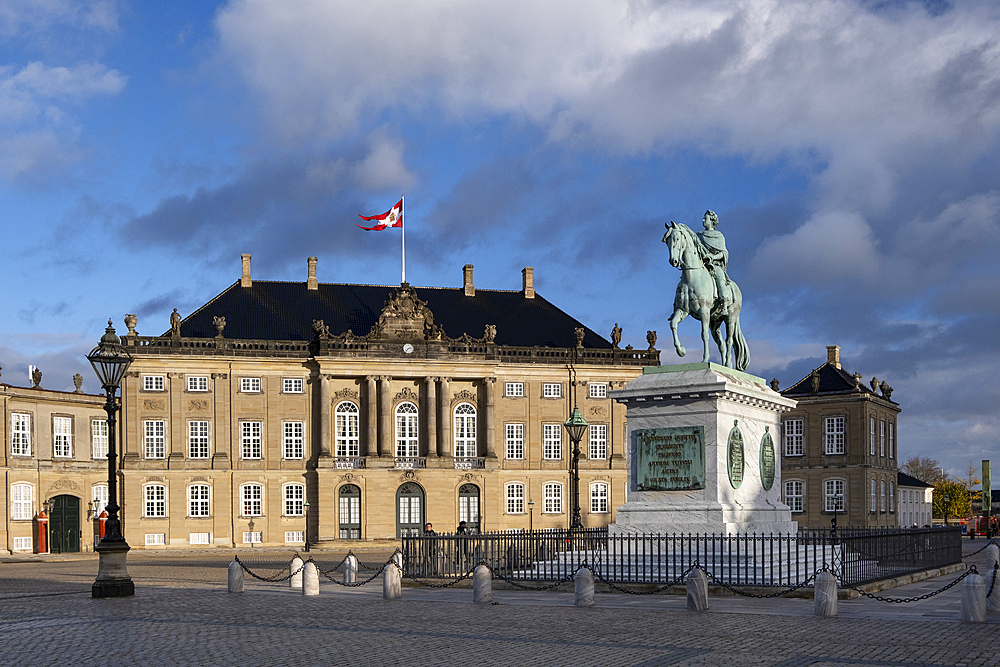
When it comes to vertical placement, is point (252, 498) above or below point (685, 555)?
below

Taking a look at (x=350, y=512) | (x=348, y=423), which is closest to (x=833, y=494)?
(x=350, y=512)

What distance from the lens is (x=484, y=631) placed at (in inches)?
656

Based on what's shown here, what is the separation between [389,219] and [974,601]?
51.9 meters

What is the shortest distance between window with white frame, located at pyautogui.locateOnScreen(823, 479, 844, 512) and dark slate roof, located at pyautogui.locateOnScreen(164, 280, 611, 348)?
1742 centimetres

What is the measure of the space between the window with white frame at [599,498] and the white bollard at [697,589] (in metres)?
49.7

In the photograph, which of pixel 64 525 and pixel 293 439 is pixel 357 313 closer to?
pixel 293 439

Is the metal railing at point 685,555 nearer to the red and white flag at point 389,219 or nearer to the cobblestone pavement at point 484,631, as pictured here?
the cobblestone pavement at point 484,631

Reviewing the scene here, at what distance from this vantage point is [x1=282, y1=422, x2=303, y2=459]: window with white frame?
212ft

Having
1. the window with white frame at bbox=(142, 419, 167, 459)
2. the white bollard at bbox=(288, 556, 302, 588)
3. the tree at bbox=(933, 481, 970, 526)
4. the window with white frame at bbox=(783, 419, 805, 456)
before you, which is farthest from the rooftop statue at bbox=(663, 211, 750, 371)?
the tree at bbox=(933, 481, 970, 526)

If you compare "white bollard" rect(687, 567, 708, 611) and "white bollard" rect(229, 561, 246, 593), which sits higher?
"white bollard" rect(687, 567, 708, 611)

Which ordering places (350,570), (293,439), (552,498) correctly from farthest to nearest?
(552,498)
(293,439)
(350,570)

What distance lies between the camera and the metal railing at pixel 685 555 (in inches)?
841

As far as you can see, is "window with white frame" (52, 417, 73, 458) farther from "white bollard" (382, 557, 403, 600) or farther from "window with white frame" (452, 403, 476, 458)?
"white bollard" (382, 557, 403, 600)

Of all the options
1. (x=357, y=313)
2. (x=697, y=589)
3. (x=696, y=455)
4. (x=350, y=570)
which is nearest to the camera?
(x=697, y=589)
